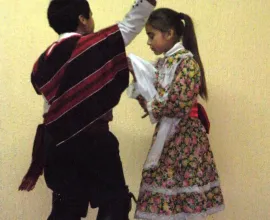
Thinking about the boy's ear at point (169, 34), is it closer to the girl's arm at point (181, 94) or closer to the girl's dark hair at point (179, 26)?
the girl's dark hair at point (179, 26)

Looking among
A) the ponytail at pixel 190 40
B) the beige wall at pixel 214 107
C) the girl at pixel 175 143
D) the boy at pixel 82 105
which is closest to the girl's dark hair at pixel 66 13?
the boy at pixel 82 105

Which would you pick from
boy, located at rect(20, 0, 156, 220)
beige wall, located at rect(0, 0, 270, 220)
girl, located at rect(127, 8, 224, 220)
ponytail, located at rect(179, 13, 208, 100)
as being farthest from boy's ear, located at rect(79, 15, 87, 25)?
beige wall, located at rect(0, 0, 270, 220)

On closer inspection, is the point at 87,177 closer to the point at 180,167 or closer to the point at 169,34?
the point at 180,167

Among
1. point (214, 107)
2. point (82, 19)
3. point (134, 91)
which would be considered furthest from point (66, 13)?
point (214, 107)

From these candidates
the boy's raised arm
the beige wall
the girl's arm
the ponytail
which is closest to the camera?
the boy's raised arm

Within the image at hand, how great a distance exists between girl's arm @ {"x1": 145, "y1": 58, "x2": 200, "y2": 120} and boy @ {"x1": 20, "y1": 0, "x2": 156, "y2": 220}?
0.60 ft

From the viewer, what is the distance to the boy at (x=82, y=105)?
3.86 ft

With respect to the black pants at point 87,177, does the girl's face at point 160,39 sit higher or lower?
higher

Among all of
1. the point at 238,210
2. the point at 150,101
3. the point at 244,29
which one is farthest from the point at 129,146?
the point at 244,29

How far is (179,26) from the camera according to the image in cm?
149

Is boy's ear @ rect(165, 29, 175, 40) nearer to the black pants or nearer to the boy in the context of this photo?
the boy

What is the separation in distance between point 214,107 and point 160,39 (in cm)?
47

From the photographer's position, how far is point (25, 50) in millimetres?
1746

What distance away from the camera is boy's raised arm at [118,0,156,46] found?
1.15 meters
